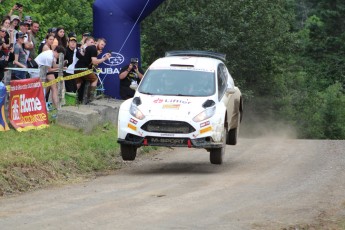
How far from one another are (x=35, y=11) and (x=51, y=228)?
24439 mm

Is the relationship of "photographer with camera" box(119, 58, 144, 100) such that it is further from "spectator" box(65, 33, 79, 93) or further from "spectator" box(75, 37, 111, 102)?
"spectator" box(65, 33, 79, 93)

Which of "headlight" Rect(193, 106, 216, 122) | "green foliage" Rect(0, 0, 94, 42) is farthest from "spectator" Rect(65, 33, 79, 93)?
"green foliage" Rect(0, 0, 94, 42)

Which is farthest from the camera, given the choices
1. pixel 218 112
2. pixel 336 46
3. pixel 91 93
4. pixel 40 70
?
pixel 336 46

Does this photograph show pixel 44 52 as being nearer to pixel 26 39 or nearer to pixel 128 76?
pixel 26 39

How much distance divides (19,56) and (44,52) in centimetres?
61

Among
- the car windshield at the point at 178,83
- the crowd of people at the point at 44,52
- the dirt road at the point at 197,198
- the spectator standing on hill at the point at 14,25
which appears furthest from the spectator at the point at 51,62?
the car windshield at the point at 178,83

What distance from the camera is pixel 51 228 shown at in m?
10.7

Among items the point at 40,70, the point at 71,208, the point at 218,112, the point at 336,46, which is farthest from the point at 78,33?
the point at 336,46

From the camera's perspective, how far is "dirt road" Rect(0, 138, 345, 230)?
1134 centimetres

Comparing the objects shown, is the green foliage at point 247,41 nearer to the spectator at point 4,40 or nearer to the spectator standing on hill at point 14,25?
the spectator standing on hill at point 14,25

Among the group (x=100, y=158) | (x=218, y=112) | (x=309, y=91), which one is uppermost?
(x=218, y=112)

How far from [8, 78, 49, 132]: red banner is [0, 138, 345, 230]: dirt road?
92.2 inches

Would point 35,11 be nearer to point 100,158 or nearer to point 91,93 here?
point 91,93

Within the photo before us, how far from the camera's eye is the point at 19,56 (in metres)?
19.8
